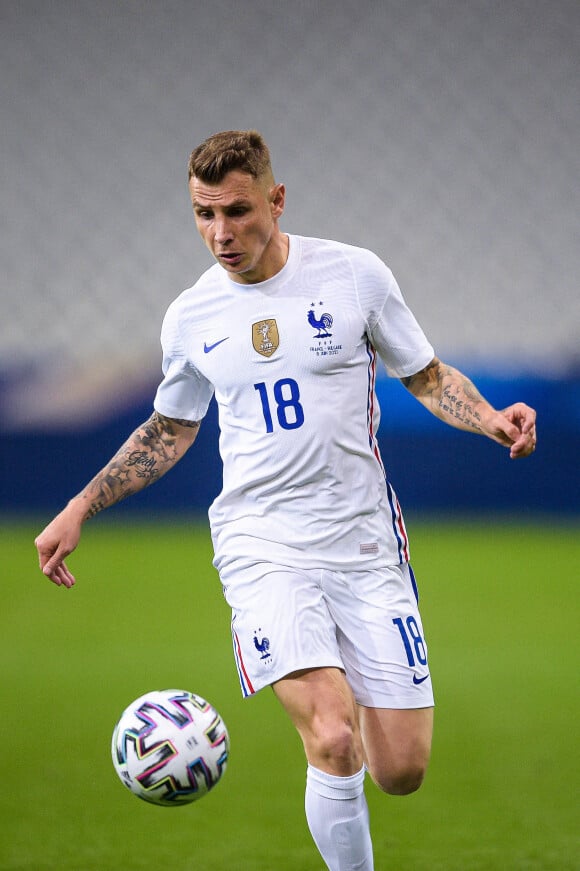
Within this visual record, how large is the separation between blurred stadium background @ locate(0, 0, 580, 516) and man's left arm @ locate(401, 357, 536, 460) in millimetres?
6278

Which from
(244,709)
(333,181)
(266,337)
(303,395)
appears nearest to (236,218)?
(266,337)

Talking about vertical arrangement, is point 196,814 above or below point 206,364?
below

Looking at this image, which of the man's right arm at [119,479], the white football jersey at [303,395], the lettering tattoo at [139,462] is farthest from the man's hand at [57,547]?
the white football jersey at [303,395]

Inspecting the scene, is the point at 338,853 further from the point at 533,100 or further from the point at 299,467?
the point at 533,100


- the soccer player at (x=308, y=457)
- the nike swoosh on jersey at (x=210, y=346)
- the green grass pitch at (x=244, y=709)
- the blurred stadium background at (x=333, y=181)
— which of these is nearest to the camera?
the soccer player at (x=308, y=457)

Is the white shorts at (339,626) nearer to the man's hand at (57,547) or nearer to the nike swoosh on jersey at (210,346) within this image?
the man's hand at (57,547)

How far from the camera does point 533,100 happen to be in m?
9.81

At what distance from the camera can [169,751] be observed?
3104mm

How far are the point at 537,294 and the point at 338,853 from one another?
7.47 meters

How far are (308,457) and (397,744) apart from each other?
0.82 meters

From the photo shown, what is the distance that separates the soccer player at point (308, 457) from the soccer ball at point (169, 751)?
21 cm

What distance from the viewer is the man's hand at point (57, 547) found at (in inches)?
127

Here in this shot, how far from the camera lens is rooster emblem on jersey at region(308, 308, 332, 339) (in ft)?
10.8

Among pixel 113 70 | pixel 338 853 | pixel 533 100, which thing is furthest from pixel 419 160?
pixel 338 853
